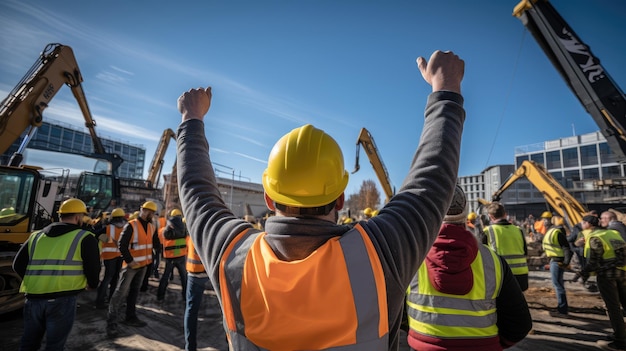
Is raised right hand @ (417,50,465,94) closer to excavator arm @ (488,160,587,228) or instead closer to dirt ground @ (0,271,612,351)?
dirt ground @ (0,271,612,351)

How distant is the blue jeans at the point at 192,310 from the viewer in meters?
4.12

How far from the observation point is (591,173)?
4250 centimetres

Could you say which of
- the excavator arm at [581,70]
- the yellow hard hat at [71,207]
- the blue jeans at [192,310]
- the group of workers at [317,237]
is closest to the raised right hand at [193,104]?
the group of workers at [317,237]

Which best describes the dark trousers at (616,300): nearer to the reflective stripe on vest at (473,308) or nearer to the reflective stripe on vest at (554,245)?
the reflective stripe on vest at (554,245)

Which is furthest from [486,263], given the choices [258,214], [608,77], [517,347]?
[258,214]

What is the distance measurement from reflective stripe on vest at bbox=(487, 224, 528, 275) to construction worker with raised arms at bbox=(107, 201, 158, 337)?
21.4 feet

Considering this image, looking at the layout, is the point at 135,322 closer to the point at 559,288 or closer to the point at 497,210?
the point at 497,210

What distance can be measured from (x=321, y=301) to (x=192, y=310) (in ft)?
13.5

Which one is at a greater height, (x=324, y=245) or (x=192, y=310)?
(x=324, y=245)

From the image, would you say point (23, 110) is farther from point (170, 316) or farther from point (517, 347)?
point (517, 347)

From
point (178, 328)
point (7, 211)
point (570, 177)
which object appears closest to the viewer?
point (178, 328)

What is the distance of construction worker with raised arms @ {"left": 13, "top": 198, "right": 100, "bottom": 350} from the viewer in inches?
129

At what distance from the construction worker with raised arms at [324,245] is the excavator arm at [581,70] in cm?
813

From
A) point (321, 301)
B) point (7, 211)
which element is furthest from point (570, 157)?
point (7, 211)
